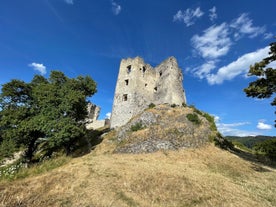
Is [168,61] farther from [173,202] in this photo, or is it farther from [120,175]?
[173,202]

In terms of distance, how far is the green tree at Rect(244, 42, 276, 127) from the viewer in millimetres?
12500

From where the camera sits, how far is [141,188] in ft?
25.5

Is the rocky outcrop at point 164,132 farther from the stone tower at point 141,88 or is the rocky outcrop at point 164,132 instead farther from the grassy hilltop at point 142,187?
the grassy hilltop at point 142,187

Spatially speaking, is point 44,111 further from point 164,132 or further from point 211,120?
point 211,120

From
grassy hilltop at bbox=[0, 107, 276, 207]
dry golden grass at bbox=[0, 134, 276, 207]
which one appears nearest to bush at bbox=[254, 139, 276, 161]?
grassy hilltop at bbox=[0, 107, 276, 207]

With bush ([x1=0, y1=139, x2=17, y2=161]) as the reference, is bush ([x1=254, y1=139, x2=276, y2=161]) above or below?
above

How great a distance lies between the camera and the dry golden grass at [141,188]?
6484mm

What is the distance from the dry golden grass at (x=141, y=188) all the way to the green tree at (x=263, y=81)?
589 cm

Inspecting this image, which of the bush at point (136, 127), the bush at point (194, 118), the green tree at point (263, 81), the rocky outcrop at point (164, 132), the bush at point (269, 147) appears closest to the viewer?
the green tree at point (263, 81)

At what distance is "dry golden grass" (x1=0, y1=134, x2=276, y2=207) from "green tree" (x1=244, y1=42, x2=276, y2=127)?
5.89 meters

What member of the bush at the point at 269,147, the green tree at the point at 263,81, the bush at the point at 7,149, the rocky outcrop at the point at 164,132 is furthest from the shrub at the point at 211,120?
the bush at the point at 7,149

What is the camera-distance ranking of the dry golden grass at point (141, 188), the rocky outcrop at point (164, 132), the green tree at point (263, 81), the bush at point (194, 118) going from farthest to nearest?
the bush at point (194, 118) < the rocky outcrop at point (164, 132) < the green tree at point (263, 81) < the dry golden grass at point (141, 188)

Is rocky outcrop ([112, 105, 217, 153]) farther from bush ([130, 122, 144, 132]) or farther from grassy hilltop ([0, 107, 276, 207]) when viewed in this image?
grassy hilltop ([0, 107, 276, 207])

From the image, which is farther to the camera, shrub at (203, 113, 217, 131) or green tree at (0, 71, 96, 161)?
shrub at (203, 113, 217, 131)
